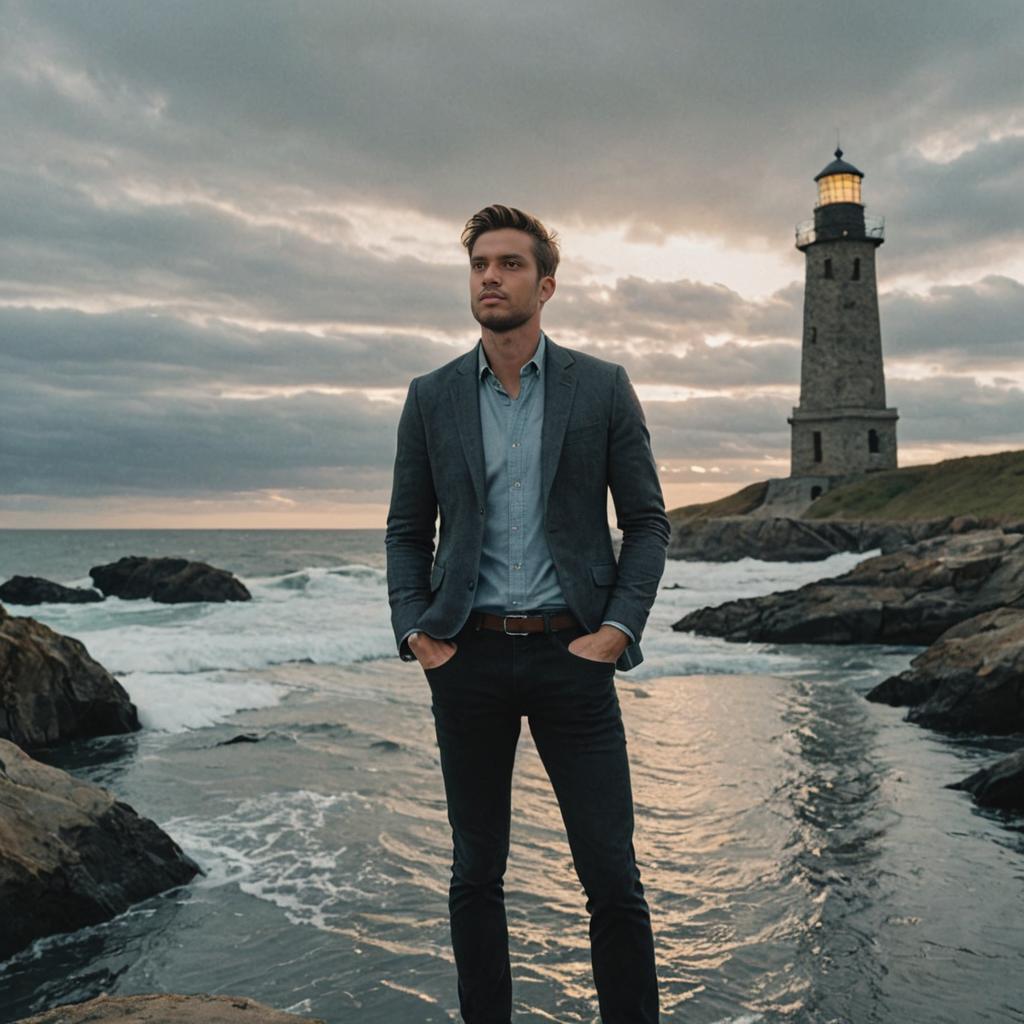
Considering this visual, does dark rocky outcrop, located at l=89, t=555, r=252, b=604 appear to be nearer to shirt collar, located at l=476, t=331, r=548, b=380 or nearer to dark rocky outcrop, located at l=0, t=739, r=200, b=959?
dark rocky outcrop, located at l=0, t=739, r=200, b=959

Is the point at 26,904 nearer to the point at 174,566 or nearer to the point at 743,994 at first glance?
the point at 743,994

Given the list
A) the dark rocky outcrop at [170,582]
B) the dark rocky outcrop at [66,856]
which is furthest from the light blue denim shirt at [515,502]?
the dark rocky outcrop at [170,582]

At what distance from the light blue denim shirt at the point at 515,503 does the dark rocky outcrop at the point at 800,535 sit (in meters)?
35.4

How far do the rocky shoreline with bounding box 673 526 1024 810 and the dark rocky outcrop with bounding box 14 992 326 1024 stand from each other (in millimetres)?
9801

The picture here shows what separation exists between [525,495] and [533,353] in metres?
0.49

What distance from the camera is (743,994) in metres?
4.45

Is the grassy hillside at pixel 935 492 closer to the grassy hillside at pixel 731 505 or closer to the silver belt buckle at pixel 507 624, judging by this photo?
the grassy hillside at pixel 731 505

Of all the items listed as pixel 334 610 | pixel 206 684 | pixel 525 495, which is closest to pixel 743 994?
pixel 525 495

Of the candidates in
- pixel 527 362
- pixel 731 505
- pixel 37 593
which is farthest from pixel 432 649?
pixel 731 505

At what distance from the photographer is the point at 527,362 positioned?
123 inches

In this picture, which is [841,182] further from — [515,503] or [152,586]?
[515,503]

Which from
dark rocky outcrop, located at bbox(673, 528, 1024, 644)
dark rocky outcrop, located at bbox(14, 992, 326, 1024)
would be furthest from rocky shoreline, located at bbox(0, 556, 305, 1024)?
dark rocky outcrop, located at bbox(673, 528, 1024, 644)

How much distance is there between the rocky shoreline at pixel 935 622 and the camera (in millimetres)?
11023

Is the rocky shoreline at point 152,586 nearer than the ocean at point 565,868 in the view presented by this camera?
No
